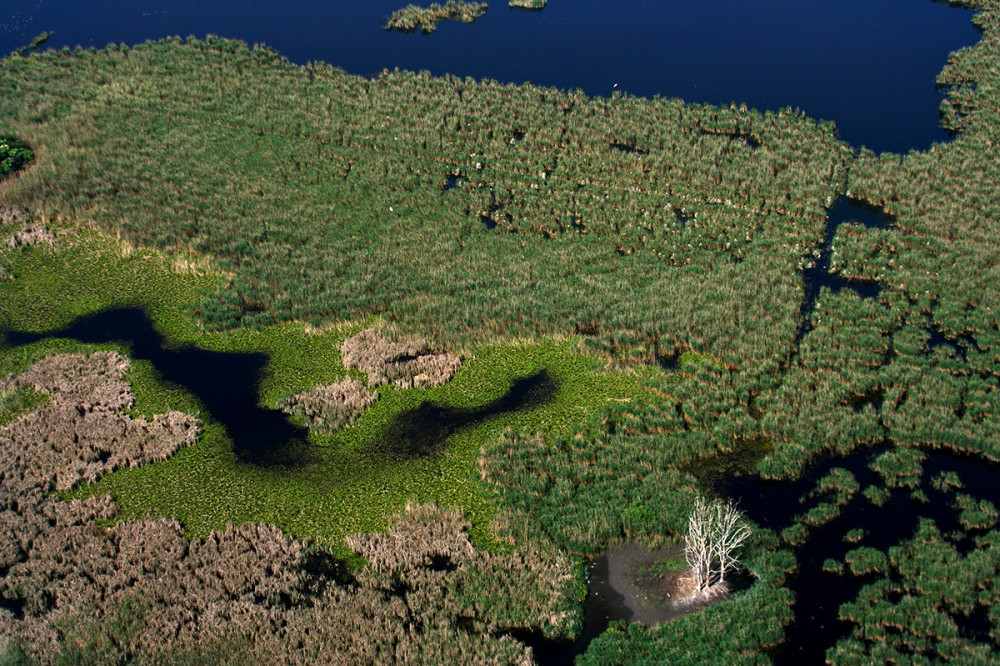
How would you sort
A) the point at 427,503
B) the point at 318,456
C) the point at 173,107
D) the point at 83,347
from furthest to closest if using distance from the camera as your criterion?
1. the point at 173,107
2. the point at 83,347
3. the point at 318,456
4. the point at 427,503

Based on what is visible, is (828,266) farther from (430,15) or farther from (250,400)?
(430,15)

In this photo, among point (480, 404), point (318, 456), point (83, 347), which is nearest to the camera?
point (318, 456)

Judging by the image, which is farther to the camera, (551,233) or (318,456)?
(551,233)

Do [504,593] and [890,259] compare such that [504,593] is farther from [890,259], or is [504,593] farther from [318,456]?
[890,259]

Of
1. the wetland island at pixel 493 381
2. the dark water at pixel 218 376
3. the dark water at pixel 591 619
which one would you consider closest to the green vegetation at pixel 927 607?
the wetland island at pixel 493 381

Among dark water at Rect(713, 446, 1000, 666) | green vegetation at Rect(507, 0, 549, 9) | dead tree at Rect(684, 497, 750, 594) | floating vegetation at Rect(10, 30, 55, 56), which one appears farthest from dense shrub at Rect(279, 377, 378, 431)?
green vegetation at Rect(507, 0, 549, 9)

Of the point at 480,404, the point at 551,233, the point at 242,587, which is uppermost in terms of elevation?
the point at 551,233

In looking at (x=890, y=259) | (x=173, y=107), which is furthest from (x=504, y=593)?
(x=173, y=107)

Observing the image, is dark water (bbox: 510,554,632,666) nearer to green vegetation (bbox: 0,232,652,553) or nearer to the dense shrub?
green vegetation (bbox: 0,232,652,553)
